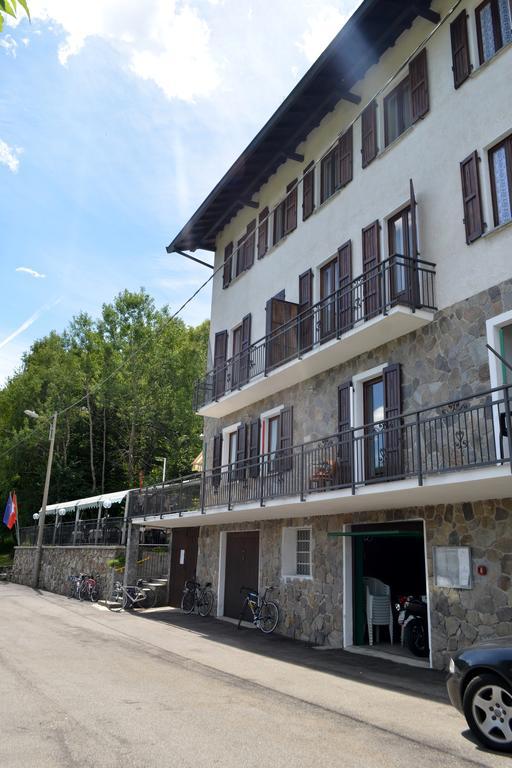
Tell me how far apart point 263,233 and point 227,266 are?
8.29 ft

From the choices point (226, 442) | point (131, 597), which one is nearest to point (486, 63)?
point (226, 442)

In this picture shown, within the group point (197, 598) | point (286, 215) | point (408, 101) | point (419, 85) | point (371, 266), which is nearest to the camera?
point (419, 85)

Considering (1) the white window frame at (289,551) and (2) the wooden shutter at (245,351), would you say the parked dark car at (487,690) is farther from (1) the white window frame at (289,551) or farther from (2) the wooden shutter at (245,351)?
(2) the wooden shutter at (245,351)

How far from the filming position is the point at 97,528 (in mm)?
25734

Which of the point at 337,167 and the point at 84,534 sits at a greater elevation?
the point at 337,167

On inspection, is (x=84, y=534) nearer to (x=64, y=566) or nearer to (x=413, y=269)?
(x=64, y=566)

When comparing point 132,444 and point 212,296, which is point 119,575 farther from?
point 132,444

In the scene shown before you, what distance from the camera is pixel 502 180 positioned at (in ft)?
35.0

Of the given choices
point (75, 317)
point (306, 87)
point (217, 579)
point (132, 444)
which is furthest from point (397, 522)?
point (75, 317)

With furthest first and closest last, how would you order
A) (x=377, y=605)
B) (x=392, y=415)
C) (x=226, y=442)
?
(x=226, y=442) → (x=377, y=605) → (x=392, y=415)

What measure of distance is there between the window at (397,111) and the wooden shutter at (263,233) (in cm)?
578

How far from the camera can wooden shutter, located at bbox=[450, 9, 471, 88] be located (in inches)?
459

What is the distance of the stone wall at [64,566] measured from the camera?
74.9 feet

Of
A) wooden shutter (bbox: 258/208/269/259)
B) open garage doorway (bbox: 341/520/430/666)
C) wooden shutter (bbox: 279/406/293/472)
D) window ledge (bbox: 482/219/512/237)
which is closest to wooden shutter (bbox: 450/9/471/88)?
window ledge (bbox: 482/219/512/237)
